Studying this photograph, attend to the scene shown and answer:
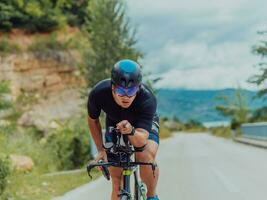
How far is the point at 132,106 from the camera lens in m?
5.07

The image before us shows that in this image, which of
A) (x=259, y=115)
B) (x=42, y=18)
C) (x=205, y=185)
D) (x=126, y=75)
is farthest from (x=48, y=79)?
→ (x=126, y=75)

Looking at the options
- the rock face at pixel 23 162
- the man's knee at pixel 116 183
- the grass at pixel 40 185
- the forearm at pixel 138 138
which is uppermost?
the forearm at pixel 138 138

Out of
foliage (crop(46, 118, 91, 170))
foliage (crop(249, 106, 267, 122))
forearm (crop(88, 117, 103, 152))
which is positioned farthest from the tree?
forearm (crop(88, 117, 103, 152))

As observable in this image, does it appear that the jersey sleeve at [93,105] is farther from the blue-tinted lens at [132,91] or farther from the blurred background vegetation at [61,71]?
the blurred background vegetation at [61,71]

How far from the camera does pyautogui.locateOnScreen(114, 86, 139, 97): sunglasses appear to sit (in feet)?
15.1

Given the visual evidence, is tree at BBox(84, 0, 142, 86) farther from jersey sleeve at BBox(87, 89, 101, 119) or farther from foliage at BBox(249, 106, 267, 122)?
jersey sleeve at BBox(87, 89, 101, 119)

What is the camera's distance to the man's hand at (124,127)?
444cm

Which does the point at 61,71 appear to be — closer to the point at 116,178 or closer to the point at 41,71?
the point at 41,71

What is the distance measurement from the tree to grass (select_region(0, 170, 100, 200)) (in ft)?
41.5

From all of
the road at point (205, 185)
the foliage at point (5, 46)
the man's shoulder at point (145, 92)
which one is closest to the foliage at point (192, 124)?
the foliage at point (5, 46)

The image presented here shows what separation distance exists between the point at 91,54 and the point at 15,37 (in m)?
13.1

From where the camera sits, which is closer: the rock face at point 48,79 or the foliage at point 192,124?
the rock face at point 48,79

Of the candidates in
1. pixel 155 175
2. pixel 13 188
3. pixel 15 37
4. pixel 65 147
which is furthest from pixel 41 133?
pixel 155 175

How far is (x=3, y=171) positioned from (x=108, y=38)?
19742 mm
